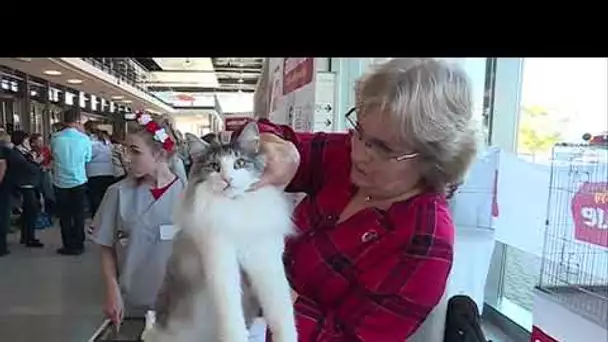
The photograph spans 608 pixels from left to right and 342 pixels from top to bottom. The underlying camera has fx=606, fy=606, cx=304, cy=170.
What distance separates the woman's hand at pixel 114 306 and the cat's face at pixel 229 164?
0.27 meters

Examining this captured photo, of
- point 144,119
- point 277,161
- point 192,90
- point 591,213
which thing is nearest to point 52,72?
point 144,119

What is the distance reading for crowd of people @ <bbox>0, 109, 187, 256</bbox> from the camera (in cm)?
96

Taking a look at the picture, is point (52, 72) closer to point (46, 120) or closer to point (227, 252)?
point (46, 120)

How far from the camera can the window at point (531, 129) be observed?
91 centimetres

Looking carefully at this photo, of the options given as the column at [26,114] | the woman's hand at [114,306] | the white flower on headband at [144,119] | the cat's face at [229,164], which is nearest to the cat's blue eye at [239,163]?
the cat's face at [229,164]

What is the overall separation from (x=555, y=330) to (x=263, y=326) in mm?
811

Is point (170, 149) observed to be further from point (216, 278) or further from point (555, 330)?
point (555, 330)

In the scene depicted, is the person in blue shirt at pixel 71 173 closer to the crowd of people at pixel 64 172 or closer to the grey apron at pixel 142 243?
the crowd of people at pixel 64 172

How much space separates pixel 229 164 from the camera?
0.78 metres

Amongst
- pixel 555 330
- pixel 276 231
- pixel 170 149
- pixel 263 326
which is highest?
pixel 170 149

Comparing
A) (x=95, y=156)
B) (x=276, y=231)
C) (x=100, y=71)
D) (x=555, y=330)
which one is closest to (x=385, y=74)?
(x=276, y=231)

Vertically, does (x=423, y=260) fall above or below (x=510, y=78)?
below

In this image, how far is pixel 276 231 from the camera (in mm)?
831
